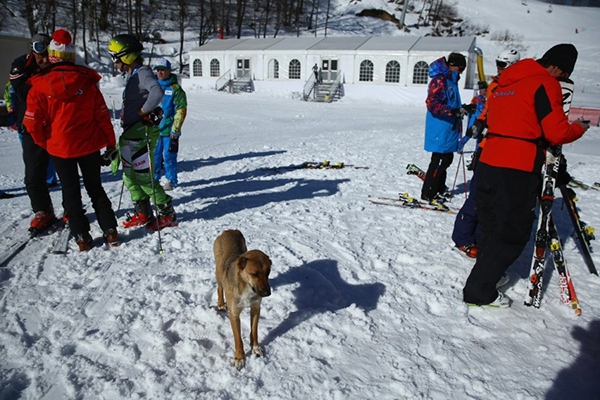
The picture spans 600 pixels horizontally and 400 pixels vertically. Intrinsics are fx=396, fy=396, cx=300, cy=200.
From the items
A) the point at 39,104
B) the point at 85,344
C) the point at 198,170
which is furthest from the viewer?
the point at 198,170

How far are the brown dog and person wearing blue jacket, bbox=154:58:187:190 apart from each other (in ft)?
11.8

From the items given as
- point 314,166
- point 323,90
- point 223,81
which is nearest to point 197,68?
point 223,81

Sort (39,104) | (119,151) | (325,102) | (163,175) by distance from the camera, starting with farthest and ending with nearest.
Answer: (325,102) < (163,175) < (119,151) < (39,104)

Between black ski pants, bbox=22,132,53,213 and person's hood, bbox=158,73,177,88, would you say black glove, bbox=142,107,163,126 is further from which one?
person's hood, bbox=158,73,177,88

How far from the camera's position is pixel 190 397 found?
233cm

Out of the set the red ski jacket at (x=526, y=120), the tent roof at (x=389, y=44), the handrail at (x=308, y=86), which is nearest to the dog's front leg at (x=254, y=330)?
the red ski jacket at (x=526, y=120)

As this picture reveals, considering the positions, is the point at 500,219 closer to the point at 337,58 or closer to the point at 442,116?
the point at 442,116

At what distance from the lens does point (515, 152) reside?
2963 mm

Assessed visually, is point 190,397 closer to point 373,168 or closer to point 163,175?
point 163,175

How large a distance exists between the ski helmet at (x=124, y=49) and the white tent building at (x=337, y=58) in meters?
24.8

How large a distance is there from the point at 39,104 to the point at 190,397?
119 inches

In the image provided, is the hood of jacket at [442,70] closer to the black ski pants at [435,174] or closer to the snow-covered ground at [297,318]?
the black ski pants at [435,174]

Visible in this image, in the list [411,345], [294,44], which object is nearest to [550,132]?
[411,345]

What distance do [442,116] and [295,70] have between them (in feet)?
87.7
